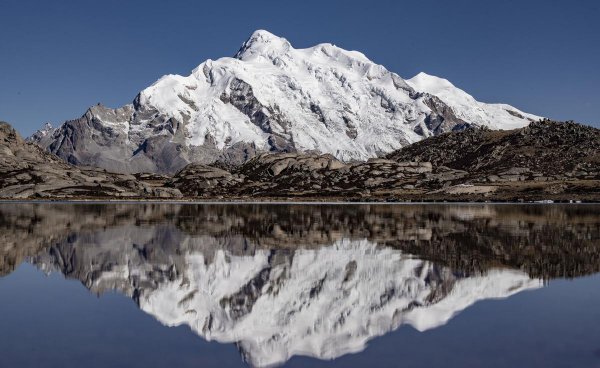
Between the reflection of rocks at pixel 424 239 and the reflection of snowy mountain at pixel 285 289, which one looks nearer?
the reflection of snowy mountain at pixel 285 289

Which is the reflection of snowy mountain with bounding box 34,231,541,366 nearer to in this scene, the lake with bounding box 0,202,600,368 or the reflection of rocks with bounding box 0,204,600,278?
the lake with bounding box 0,202,600,368

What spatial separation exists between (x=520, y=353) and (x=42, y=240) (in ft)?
216

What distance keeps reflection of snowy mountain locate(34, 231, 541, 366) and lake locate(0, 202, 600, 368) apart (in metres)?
0.16

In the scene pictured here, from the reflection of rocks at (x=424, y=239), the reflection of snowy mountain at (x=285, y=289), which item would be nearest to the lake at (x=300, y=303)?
the reflection of snowy mountain at (x=285, y=289)

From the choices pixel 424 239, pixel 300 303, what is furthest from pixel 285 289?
pixel 424 239

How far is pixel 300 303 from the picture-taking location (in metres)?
41.8

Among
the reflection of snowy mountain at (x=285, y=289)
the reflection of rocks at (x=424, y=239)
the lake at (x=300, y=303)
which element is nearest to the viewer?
the lake at (x=300, y=303)

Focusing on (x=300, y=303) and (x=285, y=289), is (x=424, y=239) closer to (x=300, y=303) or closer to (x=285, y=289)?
(x=285, y=289)

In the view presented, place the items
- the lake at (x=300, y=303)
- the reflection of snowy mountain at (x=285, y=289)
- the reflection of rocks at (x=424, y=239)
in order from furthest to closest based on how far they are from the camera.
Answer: the reflection of rocks at (x=424, y=239)
the reflection of snowy mountain at (x=285, y=289)
the lake at (x=300, y=303)

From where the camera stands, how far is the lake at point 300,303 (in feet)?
96.8

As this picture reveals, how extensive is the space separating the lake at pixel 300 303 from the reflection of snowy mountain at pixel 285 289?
0.16 meters

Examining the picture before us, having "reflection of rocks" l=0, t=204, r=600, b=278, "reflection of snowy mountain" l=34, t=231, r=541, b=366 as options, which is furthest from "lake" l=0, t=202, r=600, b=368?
"reflection of rocks" l=0, t=204, r=600, b=278

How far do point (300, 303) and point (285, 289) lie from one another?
4.79 m

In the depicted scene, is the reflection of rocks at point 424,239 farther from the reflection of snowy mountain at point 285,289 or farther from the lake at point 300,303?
the reflection of snowy mountain at point 285,289
